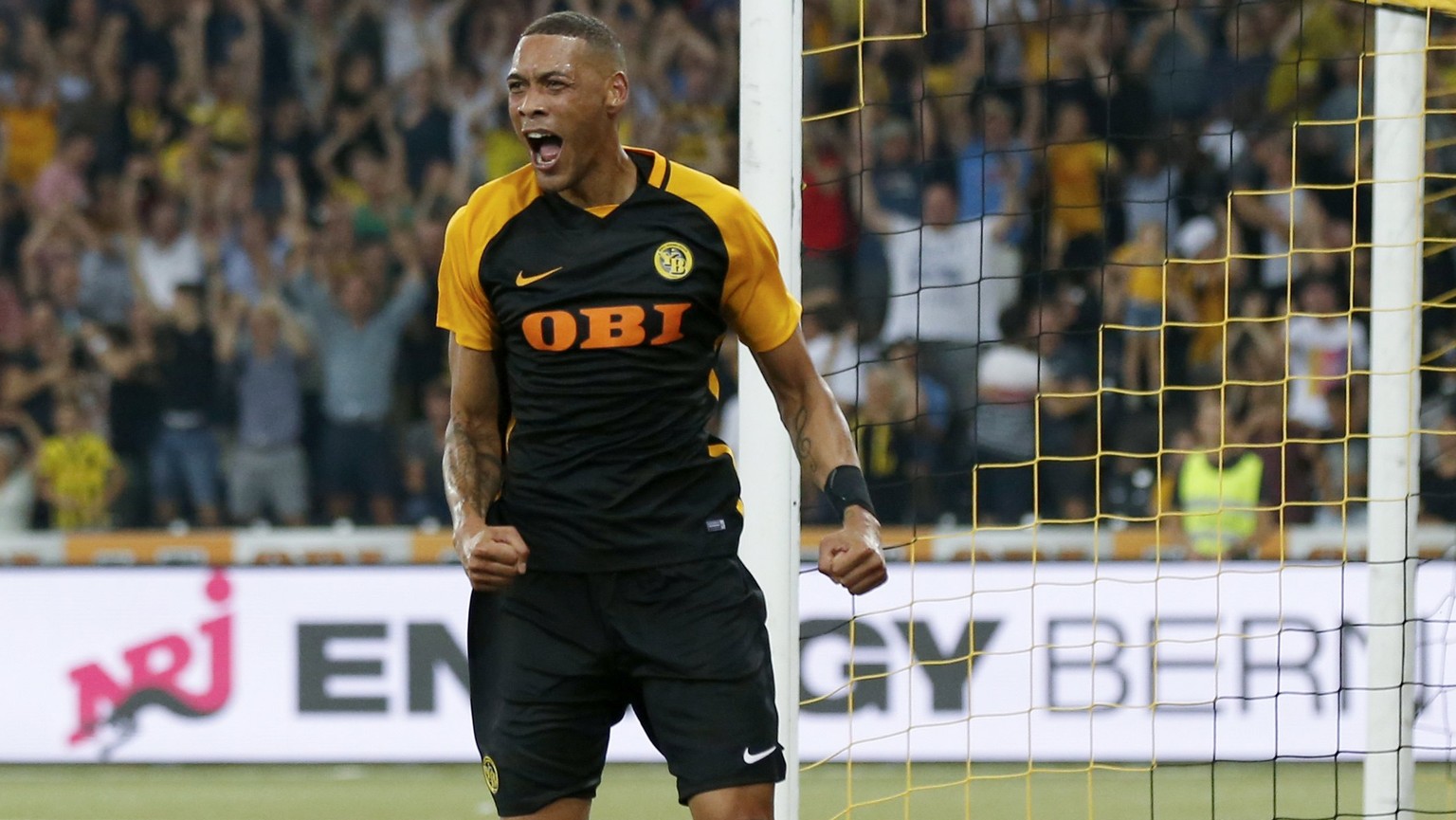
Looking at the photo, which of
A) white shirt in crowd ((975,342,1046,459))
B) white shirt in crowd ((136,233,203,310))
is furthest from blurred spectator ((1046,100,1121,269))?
white shirt in crowd ((136,233,203,310))

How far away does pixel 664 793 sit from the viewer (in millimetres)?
7668

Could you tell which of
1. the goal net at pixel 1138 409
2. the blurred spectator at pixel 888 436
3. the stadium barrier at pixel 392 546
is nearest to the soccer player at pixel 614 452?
the goal net at pixel 1138 409

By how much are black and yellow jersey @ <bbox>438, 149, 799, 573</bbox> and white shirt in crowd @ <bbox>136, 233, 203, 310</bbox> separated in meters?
7.48

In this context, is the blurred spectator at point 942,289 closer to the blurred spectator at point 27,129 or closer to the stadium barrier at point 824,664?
the stadium barrier at point 824,664

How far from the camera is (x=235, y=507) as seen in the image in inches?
402

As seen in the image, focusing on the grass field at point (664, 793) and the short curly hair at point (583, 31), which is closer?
the short curly hair at point (583, 31)

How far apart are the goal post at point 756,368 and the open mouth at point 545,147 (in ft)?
2.99

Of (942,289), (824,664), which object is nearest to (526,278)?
(824,664)

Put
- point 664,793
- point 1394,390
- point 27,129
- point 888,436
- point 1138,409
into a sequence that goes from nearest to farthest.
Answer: point 1394,390
point 664,793
point 888,436
point 1138,409
point 27,129

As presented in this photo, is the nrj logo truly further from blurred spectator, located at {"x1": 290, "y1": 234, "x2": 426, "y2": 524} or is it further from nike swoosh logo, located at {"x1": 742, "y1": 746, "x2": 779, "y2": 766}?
nike swoosh logo, located at {"x1": 742, "y1": 746, "x2": 779, "y2": 766}

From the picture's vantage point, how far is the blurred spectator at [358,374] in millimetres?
10258

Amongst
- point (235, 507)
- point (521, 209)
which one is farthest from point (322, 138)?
point (521, 209)

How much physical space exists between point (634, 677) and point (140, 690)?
4.97 metres

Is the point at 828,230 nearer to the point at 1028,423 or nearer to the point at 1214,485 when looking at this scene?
the point at 1028,423
